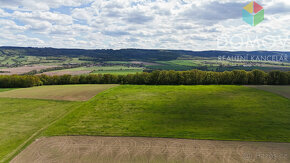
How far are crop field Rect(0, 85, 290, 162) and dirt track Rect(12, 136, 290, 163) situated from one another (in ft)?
0.51

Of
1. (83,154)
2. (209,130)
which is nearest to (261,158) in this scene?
(209,130)

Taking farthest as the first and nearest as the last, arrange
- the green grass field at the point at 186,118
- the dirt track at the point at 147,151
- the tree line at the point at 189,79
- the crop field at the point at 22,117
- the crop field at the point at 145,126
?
the tree line at the point at 189,79 < the green grass field at the point at 186,118 < the crop field at the point at 22,117 < the crop field at the point at 145,126 < the dirt track at the point at 147,151

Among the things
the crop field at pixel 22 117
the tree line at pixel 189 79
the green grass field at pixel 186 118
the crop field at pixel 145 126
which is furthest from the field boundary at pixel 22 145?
the tree line at pixel 189 79

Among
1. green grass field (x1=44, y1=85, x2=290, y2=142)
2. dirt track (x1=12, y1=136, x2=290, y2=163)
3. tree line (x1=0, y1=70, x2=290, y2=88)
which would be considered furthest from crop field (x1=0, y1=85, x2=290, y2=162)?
tree line (x1=0, y1=70, x2=290, y2=88)

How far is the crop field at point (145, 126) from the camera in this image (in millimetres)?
30759

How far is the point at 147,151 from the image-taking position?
31.1 m

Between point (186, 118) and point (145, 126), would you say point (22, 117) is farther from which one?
point (186, 118)

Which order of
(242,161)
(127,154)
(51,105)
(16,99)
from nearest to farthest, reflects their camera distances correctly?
(242,161) < (127,154) < (51,105) < (16,99)

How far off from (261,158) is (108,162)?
23.9m

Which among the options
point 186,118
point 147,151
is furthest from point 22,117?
point 186,118

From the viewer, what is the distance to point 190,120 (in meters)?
43.9

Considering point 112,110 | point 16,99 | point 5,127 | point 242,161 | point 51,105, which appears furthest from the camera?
point 16,99

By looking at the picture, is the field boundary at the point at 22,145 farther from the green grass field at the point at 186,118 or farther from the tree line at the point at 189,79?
the tree line at the point at 189,79

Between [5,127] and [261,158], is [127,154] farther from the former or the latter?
[5,127]
